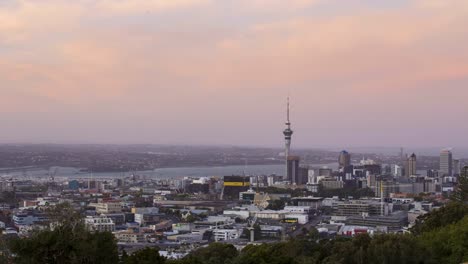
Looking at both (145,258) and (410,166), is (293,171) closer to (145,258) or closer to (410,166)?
(410,166)

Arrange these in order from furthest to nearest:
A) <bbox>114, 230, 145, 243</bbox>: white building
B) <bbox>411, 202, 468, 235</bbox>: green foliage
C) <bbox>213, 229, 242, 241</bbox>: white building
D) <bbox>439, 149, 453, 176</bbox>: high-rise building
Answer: <bbox>439, 149, 453, 176</bbox>: high-rise building
<bbox>213, 229, 242, 241</bbox>: white building
<bbox>114, 230, 145, 243</bbox>: white building
<bbox>411, 202, 468, 235</bbox>: green foliage

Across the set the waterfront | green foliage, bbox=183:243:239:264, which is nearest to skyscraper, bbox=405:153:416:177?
the waterfront

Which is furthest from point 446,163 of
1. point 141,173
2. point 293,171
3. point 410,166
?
point 141,173

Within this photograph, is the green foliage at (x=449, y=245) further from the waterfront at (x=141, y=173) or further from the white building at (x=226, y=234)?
the waterfront at (x=141, y=173)

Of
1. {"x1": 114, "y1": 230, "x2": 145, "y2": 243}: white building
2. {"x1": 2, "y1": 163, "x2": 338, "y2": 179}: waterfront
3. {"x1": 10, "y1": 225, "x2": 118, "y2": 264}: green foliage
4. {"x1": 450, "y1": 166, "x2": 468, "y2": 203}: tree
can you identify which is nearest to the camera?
{"x1": 10, "y1": 225, "x2": 118, "y2": 264}: green foliage

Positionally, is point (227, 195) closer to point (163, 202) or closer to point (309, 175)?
point (163, 202)

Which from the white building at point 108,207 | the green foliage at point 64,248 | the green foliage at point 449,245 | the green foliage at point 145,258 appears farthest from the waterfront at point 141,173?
the green foliage at point 64,248

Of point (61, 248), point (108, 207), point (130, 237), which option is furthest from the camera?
point (108, 207)

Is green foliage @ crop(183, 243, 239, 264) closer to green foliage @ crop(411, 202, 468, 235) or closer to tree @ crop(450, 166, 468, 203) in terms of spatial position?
green foliage @ crop(411, 202, 468, 235)

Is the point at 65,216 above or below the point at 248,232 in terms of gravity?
above

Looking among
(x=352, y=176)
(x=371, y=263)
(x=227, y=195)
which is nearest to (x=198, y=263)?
(x=371, y=263)

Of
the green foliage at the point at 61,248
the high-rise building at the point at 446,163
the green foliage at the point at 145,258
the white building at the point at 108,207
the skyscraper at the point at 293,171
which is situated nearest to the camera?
the green foliage at the point at 61,248
